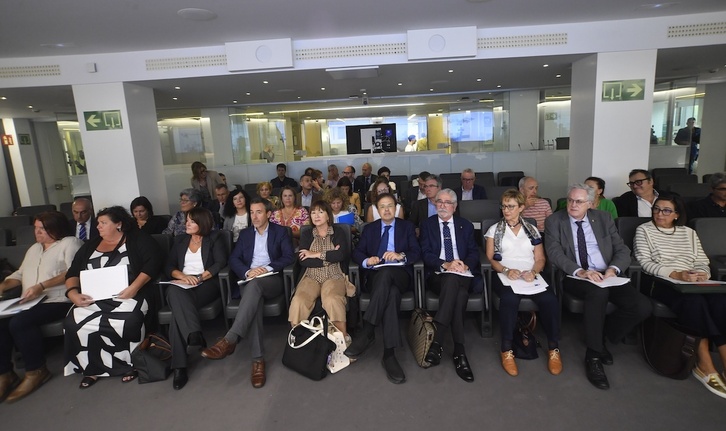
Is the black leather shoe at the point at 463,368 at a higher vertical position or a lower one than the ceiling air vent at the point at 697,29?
lower

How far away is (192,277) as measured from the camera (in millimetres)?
3273

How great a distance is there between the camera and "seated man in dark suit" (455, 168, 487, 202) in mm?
5840

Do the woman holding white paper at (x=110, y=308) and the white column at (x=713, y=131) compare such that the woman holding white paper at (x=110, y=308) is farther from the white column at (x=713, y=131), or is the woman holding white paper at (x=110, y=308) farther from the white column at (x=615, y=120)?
the white column at (x=713, y=131)

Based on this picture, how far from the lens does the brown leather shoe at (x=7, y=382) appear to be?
9.55 feet

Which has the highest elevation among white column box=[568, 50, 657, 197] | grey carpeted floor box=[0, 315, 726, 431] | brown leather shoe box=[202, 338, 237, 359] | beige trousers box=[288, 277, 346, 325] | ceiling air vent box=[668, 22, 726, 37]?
ceiling air vent box=[668, 22, 726, 37]

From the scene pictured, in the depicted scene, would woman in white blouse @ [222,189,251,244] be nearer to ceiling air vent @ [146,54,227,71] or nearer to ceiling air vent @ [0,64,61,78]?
ceiling air vent @ [146,54,227,71]

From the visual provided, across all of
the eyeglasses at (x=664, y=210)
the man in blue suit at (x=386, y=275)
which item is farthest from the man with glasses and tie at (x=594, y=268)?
the man in blue suit at (x=386, y=275)

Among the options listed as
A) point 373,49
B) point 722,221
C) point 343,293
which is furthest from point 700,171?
point 343,293

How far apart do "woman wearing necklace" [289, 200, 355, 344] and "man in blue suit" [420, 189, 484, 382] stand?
72cm

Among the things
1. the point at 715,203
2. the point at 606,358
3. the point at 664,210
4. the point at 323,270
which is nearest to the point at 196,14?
the point at 323,270

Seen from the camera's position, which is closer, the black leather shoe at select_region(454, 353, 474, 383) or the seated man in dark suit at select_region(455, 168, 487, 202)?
the black leather shoe at select_region(454, 353, 474, 383)

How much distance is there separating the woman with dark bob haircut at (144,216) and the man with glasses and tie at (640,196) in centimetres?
543

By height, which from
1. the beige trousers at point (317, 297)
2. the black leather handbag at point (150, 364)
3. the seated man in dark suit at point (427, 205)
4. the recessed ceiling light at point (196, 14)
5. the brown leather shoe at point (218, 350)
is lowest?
the black leather handbag at point (150, 364)

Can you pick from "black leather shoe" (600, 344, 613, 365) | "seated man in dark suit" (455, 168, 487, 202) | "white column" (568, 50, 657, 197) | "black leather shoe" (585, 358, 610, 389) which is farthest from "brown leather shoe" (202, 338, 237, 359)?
"white column" (568, 50, 657, 197)
